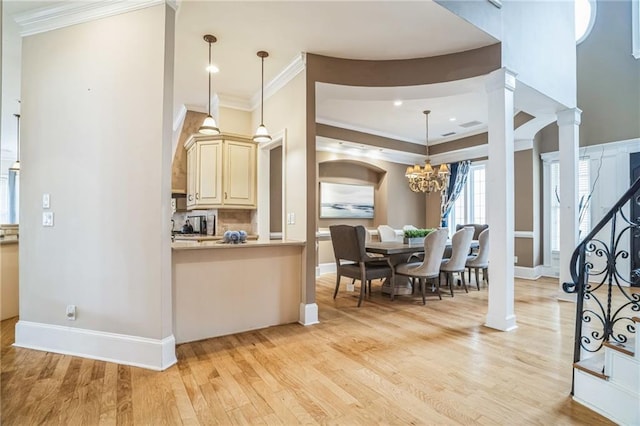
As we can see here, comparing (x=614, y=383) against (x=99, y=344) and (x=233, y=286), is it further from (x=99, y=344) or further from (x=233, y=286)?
(x=99, y=344)

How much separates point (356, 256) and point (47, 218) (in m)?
3.24

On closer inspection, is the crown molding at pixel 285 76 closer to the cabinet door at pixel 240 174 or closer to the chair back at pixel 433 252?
the cabinet door at pixel 240 174

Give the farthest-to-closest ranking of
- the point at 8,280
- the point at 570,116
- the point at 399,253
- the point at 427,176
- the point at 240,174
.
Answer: the point at 427,176, the point at 240,174, the point at 570,116, the point at 399,253, the point at 8,280

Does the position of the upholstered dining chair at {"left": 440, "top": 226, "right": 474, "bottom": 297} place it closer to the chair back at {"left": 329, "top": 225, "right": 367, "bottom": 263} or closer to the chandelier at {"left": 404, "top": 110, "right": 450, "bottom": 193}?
the chandelier at {"left": 404, "top": 110, "right": 450, "bottom": 193}

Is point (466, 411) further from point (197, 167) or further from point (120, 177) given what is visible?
point (197, 167)

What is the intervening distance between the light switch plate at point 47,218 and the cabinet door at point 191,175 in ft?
6.89

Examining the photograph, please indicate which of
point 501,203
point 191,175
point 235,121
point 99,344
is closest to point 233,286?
point 99,344

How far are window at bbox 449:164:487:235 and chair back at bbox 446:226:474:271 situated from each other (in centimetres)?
319

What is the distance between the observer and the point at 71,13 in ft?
9.06

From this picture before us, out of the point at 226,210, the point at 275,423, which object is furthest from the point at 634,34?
the point at 275,423

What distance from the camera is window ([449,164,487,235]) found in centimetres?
752

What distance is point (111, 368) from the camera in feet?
8.20

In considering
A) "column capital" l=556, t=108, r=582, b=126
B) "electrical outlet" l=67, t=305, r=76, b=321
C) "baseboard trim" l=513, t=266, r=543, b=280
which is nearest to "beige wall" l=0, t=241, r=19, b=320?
"electrical outlet" l=67, t=305, r=76, b=321

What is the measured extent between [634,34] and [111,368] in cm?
841
